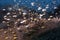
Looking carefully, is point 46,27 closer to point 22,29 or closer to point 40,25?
point 40,25

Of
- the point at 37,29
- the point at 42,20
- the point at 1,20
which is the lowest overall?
the point at 37,29

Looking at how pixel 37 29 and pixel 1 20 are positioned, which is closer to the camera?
pixel 37 29

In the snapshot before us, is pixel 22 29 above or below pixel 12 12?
A: below

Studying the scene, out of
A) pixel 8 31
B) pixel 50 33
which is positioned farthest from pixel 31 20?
pixel 50 33

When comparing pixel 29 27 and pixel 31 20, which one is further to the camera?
pixel 31 20

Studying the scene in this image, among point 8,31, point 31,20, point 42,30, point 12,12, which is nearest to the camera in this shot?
point 42,30

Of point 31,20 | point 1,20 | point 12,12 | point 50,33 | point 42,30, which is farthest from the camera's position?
point 12,12

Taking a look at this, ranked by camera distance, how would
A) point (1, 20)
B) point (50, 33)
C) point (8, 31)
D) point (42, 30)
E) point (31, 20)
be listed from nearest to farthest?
point (50, 33) < point (42, 30) < point (8, 31) < point (31, 20) < point (1, 20)

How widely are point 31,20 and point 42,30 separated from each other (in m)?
1.25

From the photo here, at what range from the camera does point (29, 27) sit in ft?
25.8

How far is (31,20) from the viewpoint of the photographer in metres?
8.63

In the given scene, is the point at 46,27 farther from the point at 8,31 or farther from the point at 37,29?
the point at 8,31

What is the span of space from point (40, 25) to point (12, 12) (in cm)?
236

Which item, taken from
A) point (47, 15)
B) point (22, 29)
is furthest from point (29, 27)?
point (47, 15)
